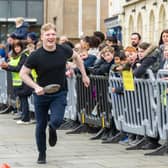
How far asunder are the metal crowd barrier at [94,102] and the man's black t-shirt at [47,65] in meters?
2.66

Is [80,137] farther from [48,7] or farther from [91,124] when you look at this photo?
[48,7]

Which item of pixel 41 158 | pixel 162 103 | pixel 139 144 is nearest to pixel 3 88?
pixel 139 144

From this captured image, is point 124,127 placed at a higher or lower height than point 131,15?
lower

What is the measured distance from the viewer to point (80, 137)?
12.6 metres

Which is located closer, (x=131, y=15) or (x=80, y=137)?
(x=80, y=137)

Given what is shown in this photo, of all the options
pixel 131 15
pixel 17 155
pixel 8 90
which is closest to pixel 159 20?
pixel 131 15

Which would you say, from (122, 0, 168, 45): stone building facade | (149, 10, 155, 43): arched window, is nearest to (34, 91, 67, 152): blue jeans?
(122, 0, 168, 45): stone building facade

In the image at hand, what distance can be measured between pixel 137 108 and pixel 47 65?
85.7 inches

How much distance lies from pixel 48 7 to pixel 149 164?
170 ft

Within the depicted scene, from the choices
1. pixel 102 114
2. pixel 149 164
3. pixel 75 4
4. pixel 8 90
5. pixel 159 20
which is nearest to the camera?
pixel 149 164

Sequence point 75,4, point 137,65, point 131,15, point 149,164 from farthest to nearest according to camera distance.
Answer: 1. point 75,4
2. point 131,15
3. point 137,65
4. point 149,164

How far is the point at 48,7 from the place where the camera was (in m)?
60.2

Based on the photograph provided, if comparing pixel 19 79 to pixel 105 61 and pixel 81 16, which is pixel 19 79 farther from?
pixel 81 16

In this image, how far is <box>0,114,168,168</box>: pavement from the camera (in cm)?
930
